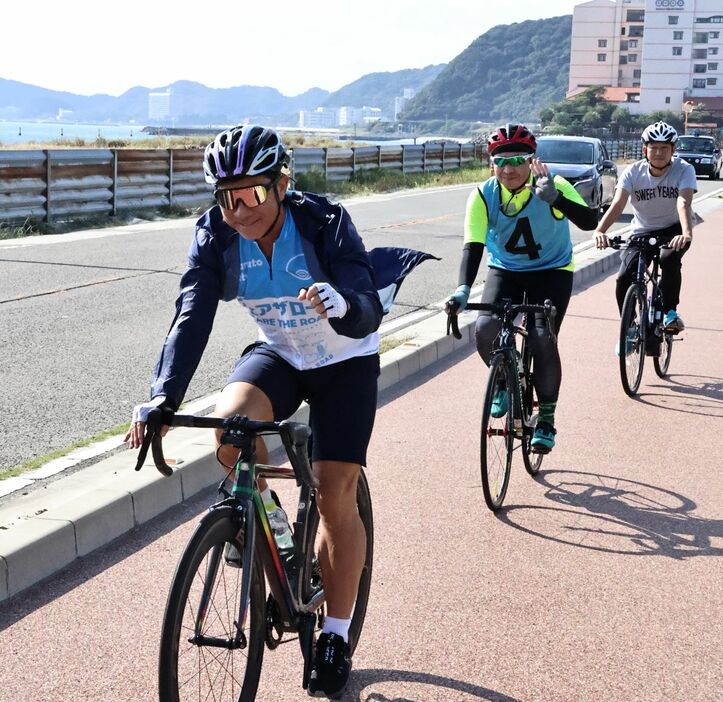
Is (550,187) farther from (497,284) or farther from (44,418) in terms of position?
(44,418)

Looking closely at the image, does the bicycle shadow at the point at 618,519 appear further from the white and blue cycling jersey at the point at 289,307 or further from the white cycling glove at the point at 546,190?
the white and blue cycling jersey at the point at 289,307

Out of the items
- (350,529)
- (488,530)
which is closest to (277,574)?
(350,529)

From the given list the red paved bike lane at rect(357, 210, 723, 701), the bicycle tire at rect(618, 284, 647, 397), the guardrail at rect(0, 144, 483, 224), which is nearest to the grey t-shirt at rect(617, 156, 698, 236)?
the bicycle tire at rect(618, 284, 647, 397)

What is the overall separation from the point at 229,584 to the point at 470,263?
3.18 meters

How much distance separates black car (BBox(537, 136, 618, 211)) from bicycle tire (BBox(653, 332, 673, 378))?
15111mm

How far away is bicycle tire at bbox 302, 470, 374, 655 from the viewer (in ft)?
12.2

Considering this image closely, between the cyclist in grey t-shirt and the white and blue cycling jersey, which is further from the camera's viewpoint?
the cyclist in grey t-shirt

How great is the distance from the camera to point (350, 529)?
12.2 ft

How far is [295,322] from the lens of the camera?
368 cm

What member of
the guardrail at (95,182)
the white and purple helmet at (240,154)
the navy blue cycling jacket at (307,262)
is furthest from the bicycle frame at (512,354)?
the guardrail at (95,182)

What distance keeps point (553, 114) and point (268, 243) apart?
16168 centimetres

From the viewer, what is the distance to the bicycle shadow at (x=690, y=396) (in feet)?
26.5

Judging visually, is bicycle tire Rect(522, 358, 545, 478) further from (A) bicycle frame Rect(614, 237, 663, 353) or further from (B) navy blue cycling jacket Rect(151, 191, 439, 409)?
(B) navy blue cycling jacket Rect(151, 191, 439, 409)

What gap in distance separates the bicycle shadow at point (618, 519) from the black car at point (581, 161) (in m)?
18.5
